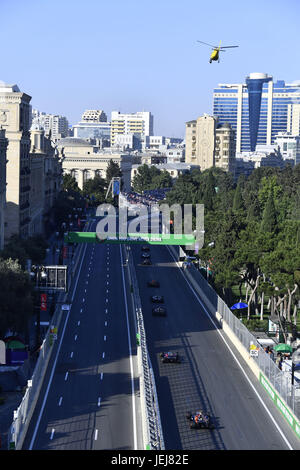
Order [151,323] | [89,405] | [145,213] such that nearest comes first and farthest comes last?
[89,405]
[151,323]
[145,213]

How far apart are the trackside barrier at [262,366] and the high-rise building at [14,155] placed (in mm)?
21109

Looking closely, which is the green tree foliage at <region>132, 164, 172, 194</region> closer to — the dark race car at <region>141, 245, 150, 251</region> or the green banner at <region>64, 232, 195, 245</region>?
the dark race car at <region>141, 245, 150, 251</region>

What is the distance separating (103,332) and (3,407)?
1453cm

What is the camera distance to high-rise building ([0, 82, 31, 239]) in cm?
7438

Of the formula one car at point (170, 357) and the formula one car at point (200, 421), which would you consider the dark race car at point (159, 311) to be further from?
the formula one car at point (200, 421)

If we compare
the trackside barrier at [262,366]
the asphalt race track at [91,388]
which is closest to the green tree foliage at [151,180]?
the asphalt race track at [91,388]

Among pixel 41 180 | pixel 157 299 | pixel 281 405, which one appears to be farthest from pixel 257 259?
pixel 41 180

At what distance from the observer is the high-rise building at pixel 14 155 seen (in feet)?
244

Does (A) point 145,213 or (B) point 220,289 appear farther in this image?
(A) point 145,213
